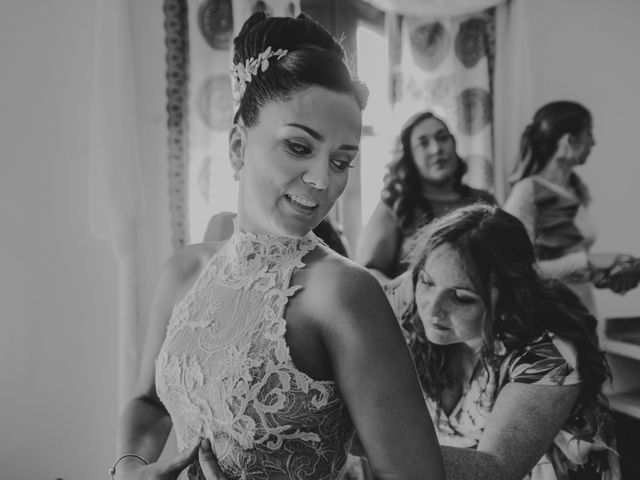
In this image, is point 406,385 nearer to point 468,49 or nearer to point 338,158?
point 338,158

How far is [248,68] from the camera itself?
2.97ft

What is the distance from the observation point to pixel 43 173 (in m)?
2.07

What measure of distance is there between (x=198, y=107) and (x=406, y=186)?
934 millimetres

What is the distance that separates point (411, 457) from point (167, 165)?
6.15 ft

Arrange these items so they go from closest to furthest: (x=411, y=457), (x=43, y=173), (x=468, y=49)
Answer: (x=411, y=457), (x=43, y=173), (x=468, y=49)

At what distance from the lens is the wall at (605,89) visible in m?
3.37

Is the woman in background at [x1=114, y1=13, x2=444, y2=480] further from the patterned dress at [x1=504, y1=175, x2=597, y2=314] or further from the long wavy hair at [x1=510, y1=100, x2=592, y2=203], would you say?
the long wavy hair at [x1=510, y1=100, x2=592, y2=203]

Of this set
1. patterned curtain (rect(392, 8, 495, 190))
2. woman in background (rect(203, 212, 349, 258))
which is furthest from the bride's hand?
patterned curtain (rect(392, 8, 495, 190))

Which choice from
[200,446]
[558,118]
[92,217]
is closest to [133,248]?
[92,217]

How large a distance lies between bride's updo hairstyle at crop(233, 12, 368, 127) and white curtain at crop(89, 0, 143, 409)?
4.27ft

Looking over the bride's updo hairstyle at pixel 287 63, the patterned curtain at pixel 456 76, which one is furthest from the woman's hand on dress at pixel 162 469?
the patterned curtain at pixel 456 76

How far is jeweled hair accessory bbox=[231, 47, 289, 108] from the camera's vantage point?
872 mm

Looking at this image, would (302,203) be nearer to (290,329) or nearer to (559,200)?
(290,329)

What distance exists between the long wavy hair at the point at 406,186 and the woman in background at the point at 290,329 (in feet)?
4.73
